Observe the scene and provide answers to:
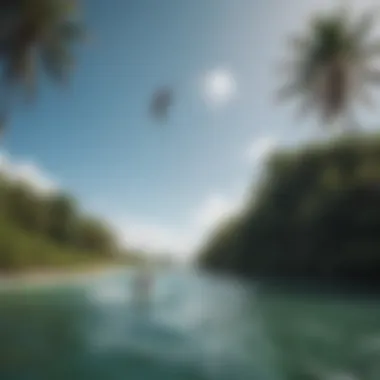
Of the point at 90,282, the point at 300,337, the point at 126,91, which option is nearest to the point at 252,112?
the point at 126,91

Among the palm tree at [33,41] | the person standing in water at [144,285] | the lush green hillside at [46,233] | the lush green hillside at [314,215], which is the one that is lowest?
the person standing in water at [144,285]

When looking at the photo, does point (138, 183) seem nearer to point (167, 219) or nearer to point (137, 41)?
point (167, 219)

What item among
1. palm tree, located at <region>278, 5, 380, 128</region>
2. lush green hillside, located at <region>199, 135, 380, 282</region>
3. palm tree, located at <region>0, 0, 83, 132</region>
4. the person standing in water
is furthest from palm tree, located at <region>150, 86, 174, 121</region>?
the person standing in water

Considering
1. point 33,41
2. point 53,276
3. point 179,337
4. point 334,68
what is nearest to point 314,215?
point 179,337

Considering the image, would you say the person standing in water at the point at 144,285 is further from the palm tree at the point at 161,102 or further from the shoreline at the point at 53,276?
the palm tree at the point at 161,102

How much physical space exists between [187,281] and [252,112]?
132 cm

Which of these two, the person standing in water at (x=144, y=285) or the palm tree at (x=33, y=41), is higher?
the palm tree at (x=33, y=41)

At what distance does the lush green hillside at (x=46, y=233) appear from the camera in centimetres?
Answer: 314

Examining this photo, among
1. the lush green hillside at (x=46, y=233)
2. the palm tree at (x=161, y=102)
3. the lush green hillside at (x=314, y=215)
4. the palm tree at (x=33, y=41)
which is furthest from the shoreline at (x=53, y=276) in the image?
the palm tree at (x=33, y=41)

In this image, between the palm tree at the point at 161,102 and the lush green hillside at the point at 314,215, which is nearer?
the palm tree at the point at 161,102

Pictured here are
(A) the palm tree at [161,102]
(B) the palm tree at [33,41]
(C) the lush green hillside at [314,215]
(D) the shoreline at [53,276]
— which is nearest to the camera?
(A) the palm tree at [161,102]

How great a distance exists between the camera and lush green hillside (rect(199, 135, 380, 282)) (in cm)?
367

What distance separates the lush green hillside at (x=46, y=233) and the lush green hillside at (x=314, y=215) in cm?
76

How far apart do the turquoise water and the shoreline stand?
0.25 feet
